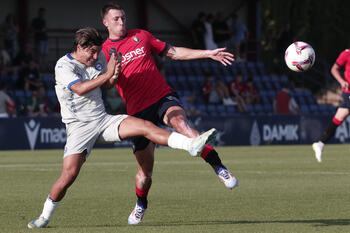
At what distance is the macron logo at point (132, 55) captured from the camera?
8867 millimetres

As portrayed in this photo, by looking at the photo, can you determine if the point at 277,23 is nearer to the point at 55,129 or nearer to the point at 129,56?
the point at 55,129

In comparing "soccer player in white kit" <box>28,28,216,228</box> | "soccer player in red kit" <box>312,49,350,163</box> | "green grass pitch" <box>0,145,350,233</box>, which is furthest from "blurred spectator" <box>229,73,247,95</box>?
"soccer player in white kit" <box>28,28,216,228</box>

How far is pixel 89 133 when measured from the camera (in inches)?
306

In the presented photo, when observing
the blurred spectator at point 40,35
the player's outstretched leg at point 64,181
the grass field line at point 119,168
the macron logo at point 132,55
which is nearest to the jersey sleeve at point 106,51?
the macron logo at point 132,55

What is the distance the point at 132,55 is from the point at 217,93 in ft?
59.4

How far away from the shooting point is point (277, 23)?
39875 millimetres

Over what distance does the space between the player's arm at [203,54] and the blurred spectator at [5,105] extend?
1406 cm

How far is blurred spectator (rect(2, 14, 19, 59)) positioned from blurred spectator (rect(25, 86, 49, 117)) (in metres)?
3.18

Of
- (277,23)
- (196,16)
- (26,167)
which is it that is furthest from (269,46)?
(26,167)

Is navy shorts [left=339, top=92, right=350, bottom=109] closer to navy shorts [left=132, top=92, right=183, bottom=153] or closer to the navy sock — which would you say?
navy shorts [left=132, top=92, right=183, bottom=153]

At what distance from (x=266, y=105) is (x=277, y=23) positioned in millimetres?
12256

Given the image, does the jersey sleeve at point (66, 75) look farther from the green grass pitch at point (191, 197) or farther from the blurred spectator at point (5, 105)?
the blurred spectator at point (5, 105)

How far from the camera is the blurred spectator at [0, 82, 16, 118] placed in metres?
22.6

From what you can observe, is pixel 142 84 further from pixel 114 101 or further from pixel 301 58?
pixel 114 101
